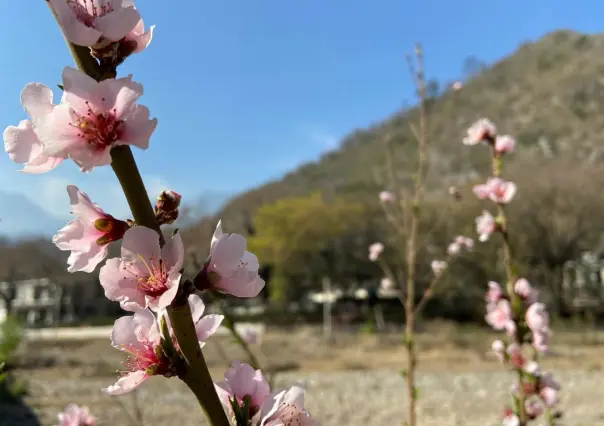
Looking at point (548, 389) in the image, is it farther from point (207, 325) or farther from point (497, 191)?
point (207, 325)

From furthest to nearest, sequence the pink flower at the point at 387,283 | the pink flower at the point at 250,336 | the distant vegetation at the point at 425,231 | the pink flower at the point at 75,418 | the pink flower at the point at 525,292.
→ 1. the distant vegetation at the point at 425,231
2. the pink flower at the point at 387,283
3. the pink flower at the point at 250,336
4. the pink flower at the point at 525,292
5. the pink flower at the point at 75,418

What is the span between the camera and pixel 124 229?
825 millimetres

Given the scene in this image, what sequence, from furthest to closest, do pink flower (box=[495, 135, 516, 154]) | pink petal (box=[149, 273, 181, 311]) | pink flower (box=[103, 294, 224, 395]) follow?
1. pink flower (box=[495, 135, 516, 154])
2. pink flower (box=[103, 294, 224, 395])
3. pink petal (box=[149, 273, 181, 311])

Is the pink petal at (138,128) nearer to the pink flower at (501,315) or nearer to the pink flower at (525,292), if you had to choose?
the pink flower at (501,315)

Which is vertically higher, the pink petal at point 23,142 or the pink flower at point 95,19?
the pink flower at point 95,19

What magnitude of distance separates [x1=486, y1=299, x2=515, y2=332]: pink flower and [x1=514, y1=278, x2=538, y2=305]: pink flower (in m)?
0.09

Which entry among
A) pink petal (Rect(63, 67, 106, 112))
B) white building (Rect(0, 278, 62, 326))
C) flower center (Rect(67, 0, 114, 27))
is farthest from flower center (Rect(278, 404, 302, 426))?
white building (Rect(0, 278, 62, 326))

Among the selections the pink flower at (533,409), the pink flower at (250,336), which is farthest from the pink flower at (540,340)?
the pink flower at (250,336)

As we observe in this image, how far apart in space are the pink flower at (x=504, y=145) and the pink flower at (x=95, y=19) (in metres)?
2.14

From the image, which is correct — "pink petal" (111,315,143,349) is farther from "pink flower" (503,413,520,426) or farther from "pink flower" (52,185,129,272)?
"pink flower" (503,413,520,426)

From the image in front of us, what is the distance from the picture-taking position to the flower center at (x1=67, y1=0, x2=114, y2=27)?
0.78 metres

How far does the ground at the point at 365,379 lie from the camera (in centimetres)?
959

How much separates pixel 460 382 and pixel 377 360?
4785 millimetres

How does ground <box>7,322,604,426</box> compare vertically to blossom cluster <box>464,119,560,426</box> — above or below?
below
